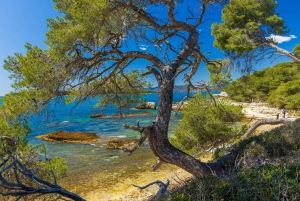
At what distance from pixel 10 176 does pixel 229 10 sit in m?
10.0

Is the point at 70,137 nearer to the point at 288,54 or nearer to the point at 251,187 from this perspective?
the point at 288,54

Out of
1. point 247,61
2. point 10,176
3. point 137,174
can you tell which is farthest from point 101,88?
point 247,61

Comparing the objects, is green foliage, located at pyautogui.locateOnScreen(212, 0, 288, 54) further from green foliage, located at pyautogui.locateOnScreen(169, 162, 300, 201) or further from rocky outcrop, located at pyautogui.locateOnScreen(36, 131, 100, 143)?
rocky outcrop, located at pyautogui.locateOnScreen(36, 131, 100, 143)

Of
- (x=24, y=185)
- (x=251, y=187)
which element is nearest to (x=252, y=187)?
(x=251, y=187)

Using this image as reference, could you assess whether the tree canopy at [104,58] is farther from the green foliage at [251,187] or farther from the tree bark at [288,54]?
the tree bark at [288,54]

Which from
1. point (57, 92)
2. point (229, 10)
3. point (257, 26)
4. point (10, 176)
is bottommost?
point (10, 176)

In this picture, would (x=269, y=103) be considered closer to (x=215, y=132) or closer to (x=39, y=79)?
(x=215, y=132)

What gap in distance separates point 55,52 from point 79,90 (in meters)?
1.26

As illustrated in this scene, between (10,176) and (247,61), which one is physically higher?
(247,61)

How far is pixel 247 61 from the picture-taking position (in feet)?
28.8

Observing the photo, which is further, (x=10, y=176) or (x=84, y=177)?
(x=84, y=177)

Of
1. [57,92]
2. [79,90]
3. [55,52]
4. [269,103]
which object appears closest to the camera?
[55,52]

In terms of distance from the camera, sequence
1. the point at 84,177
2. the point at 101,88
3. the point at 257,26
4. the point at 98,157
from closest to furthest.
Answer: the point at 101,88 < the point at 257,26 < the point at 84,177 < the point at 98,157

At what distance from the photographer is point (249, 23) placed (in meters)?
8.58
